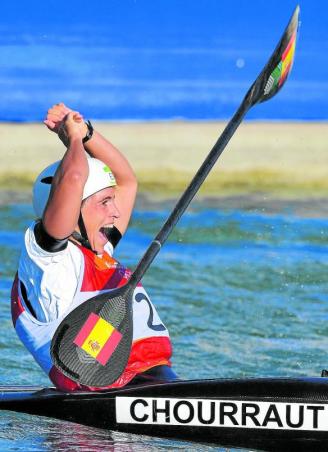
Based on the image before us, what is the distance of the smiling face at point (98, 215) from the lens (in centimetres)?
512

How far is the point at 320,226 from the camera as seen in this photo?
13328 millimetres

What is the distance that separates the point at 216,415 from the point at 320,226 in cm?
848

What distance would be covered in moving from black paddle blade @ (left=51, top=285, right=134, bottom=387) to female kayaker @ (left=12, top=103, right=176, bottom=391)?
0.04m

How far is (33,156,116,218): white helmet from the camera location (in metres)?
5.05

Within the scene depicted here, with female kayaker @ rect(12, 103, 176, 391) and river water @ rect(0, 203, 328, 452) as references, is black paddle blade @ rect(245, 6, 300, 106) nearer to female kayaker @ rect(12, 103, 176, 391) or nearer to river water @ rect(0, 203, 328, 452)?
female kayaker @ rect(12, 103, 176, 391)

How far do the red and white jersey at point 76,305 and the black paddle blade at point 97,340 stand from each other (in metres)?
0.04

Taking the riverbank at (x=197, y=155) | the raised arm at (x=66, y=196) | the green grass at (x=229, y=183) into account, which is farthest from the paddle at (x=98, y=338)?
the riverbank at (x=197, y=155)

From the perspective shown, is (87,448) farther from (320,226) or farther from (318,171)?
(318,171)

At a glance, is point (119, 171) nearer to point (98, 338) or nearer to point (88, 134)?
point (88, 134)

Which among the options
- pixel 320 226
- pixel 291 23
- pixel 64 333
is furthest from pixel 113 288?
pixel 320 226

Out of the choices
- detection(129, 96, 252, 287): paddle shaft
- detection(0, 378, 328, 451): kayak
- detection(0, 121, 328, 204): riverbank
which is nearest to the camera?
detection(0, 378, 328, 451): kayak

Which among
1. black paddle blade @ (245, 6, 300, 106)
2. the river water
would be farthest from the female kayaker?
black paddle blade @ (245, 6, 300, 106)

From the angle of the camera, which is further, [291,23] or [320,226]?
[320,226]

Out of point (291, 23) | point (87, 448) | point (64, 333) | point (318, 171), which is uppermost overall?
point (318, 171)
